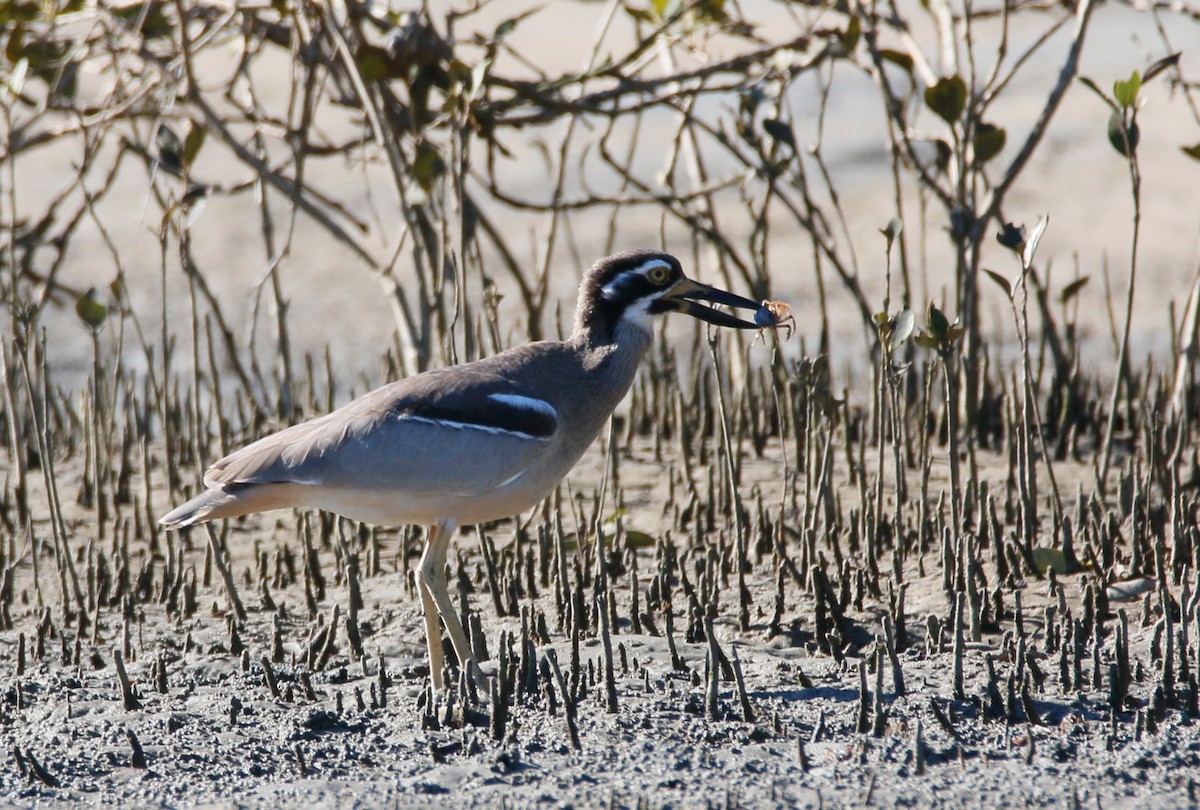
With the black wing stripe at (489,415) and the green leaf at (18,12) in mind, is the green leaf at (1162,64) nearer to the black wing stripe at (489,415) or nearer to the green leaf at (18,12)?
the black wing stripe at (489,415)

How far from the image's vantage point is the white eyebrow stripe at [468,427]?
189 inches

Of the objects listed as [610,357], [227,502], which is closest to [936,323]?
[610,357]

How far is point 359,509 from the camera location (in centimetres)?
489

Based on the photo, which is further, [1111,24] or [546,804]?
[1111,24]

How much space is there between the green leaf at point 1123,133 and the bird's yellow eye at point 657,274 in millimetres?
1743

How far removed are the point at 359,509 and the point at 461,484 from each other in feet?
1.17

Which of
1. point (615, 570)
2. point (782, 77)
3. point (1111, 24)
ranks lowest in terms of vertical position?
point (615, 570)

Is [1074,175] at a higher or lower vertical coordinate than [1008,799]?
higher

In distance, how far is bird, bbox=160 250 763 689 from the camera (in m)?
4.80

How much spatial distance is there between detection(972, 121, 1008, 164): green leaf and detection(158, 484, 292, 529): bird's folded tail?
11.2 feet

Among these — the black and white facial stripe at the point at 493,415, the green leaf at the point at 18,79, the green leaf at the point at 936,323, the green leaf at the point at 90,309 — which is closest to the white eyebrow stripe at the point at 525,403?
the black and white facial stripe at the point at 493,415

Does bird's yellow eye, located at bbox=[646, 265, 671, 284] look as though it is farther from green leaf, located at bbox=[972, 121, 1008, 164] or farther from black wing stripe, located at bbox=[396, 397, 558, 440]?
green leaf, located at bbox=[972, 121, 1008, 164]

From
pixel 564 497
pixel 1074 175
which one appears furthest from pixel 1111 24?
pixel 564 497

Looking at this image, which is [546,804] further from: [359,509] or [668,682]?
[359,509]
